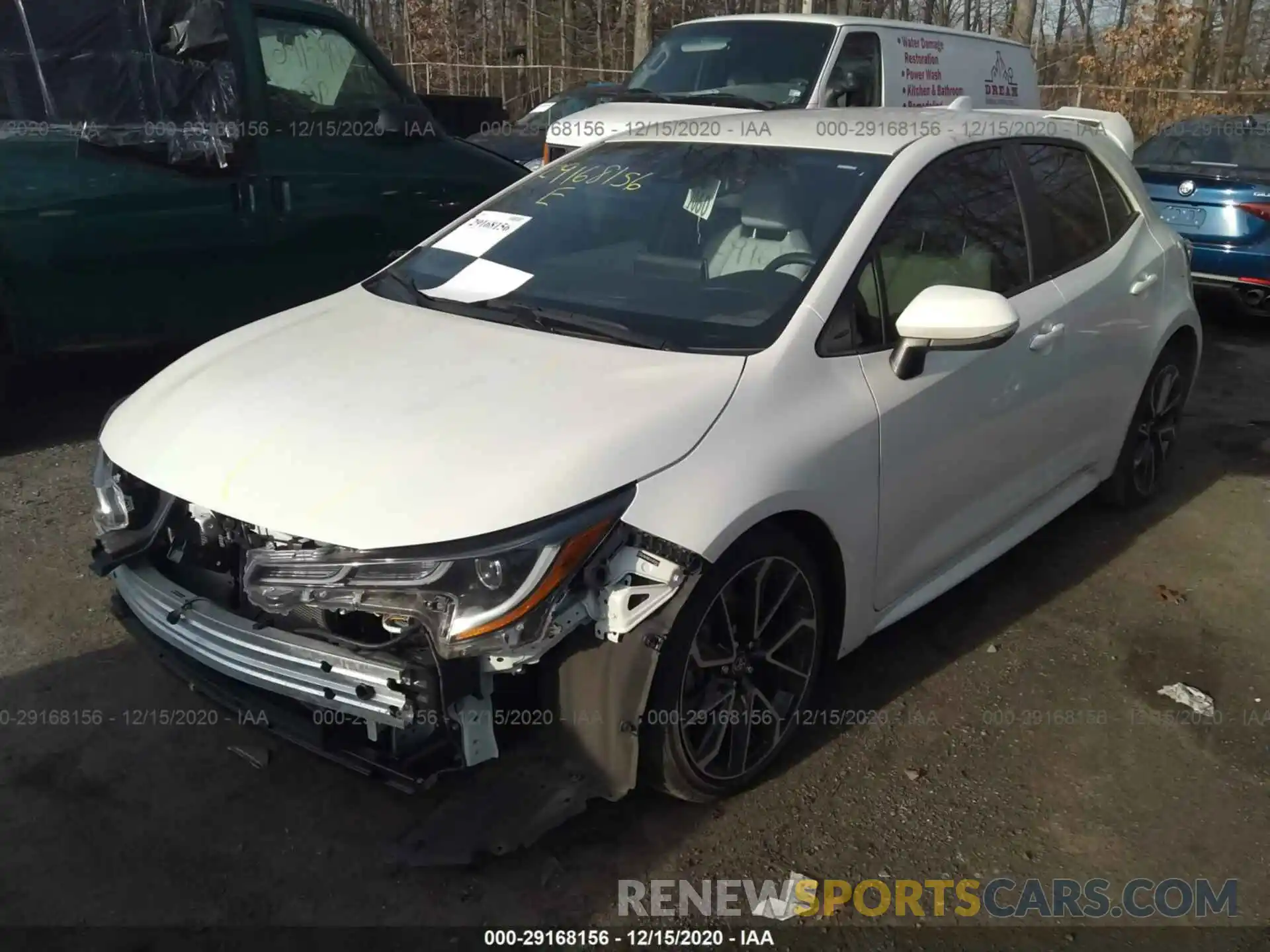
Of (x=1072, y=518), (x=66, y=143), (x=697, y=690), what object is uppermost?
(x=66, y=143)

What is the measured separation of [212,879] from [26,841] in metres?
0.52

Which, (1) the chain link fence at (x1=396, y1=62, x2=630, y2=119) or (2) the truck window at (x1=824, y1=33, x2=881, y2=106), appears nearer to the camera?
(2) the truck window at (x1=824, y1=33, x2=881, y2=106)

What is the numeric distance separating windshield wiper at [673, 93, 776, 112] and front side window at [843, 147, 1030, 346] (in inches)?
162

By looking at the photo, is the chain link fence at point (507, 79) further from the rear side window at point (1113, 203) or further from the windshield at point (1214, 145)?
the rear side window at point (1113, 203)

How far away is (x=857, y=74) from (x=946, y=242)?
5.09 meters

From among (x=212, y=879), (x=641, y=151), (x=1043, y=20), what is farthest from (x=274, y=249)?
(x=1043, y=20)

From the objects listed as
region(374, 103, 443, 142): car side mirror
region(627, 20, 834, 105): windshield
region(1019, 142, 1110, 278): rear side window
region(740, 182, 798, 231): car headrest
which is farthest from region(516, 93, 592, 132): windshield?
region(740, 182, 798, 231): car headrest

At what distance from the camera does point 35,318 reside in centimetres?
508

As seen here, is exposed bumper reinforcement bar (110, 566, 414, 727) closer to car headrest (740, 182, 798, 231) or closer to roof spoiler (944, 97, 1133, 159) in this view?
car headrest (740, 182, 798, 231)

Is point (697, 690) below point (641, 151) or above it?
below

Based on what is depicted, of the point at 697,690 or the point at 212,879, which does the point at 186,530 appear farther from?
the point at 697,690

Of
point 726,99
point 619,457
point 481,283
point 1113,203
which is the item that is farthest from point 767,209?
point 726,99

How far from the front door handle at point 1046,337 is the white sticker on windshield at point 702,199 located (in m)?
1.15

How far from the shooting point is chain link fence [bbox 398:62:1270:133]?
23.6 metres
